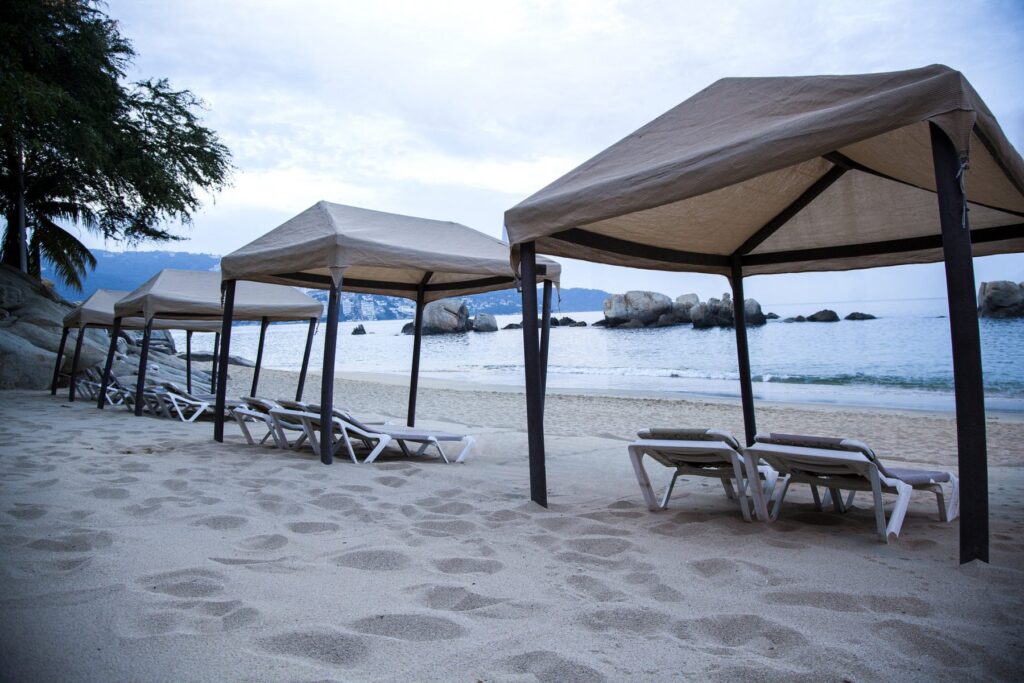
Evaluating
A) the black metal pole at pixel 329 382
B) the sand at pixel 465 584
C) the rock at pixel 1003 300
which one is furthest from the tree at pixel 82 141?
the rock at pixel 1003 300

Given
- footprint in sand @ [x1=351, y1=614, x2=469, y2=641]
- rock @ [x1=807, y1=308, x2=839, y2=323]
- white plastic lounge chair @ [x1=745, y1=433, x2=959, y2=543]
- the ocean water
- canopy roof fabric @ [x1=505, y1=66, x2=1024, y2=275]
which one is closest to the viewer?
footprint in sand @ [x1=351, y1=614, x2=469, y2=641]

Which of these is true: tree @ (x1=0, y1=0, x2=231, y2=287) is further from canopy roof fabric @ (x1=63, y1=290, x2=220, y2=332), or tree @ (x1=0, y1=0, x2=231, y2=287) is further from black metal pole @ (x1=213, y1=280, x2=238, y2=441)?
black metal pole @ (x1=213, y1=280, x2=238, y2=441)

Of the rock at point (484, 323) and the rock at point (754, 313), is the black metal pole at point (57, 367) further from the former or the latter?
the rock at point (484, 323)

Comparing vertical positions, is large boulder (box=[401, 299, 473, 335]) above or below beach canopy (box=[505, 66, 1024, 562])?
above

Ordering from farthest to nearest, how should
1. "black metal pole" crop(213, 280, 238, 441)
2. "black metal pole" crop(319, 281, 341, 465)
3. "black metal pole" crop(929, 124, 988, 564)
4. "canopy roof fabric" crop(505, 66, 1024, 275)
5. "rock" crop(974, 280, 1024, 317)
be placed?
"rock" crop(974, 280, 1024, 317) < "black metal pole" crop(213, 280, 238, 441) < "black metal pole" crop(319, 281, 341, 465) < "canopy roof fabric" crop(505, 66, 1024, 275) < "black metal pole" crop(929, 124, 988, 564)

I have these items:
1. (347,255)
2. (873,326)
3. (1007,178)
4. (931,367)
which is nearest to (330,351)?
(347,255)

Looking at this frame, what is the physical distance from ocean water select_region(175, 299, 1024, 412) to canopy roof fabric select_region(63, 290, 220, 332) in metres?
11.8

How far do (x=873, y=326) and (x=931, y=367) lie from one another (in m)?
30.2

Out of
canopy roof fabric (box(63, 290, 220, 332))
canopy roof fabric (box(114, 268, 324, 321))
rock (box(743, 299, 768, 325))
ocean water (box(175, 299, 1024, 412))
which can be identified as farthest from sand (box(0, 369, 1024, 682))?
rock (box(743, 299, 768, 325))

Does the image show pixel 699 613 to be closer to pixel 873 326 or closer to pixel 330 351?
pixel 330 351

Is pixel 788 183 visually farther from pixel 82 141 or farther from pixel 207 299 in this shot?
pixel 82 141

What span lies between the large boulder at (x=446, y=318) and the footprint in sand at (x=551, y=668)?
73.4 metres

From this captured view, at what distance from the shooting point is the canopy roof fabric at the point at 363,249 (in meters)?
6.01

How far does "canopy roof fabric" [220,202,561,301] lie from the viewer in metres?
6.01
